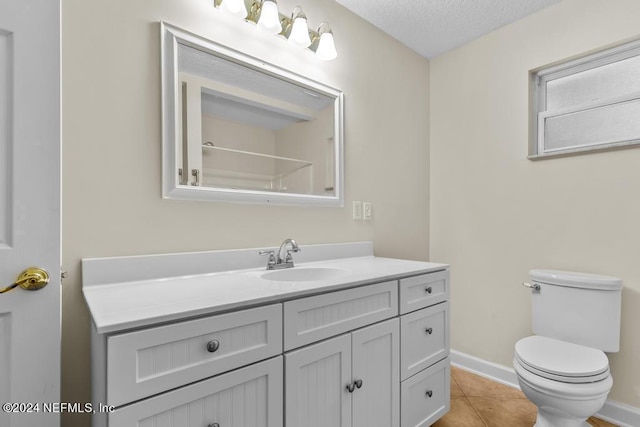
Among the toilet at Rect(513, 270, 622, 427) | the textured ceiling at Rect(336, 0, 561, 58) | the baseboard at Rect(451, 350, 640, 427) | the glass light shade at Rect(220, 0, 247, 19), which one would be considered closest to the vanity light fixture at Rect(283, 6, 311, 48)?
the glass light shade at Rect(220, 0, 247, 19)

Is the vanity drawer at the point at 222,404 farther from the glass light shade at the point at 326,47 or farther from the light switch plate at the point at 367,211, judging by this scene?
the glass light shade at the point at 326,47

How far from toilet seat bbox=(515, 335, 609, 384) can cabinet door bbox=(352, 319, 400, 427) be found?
0.61 m

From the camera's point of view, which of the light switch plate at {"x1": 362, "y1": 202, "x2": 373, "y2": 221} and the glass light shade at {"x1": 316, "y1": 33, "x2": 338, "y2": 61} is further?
the light switch plate at {"x1": 362, "y1": 202, "x2": 373, "y2": 221}

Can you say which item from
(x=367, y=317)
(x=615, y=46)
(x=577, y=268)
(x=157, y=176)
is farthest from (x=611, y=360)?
(x=157, y=176)

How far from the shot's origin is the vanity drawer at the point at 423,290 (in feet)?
4.54

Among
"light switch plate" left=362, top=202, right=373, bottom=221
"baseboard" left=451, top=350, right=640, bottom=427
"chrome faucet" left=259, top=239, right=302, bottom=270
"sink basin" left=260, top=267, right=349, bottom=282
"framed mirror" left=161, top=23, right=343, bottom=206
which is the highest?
"framed mirror" left=161, top=23, right=343, bottom=206

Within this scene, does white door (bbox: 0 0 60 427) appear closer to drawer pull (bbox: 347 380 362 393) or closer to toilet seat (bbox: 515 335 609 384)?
drawer pull (bbox: 347 380 362 393)

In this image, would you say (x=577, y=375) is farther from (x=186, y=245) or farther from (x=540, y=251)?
(x=186, y=245)

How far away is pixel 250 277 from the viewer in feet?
4.19

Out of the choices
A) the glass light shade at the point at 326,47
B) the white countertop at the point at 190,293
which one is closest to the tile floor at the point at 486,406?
the white countertop at the point at 190,293

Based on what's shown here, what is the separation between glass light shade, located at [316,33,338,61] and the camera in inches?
65.9

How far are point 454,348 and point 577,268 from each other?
3.18 feet

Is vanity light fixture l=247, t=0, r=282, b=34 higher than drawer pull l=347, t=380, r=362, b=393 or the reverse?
higher

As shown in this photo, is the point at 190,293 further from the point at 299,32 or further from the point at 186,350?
the point at 299,32
